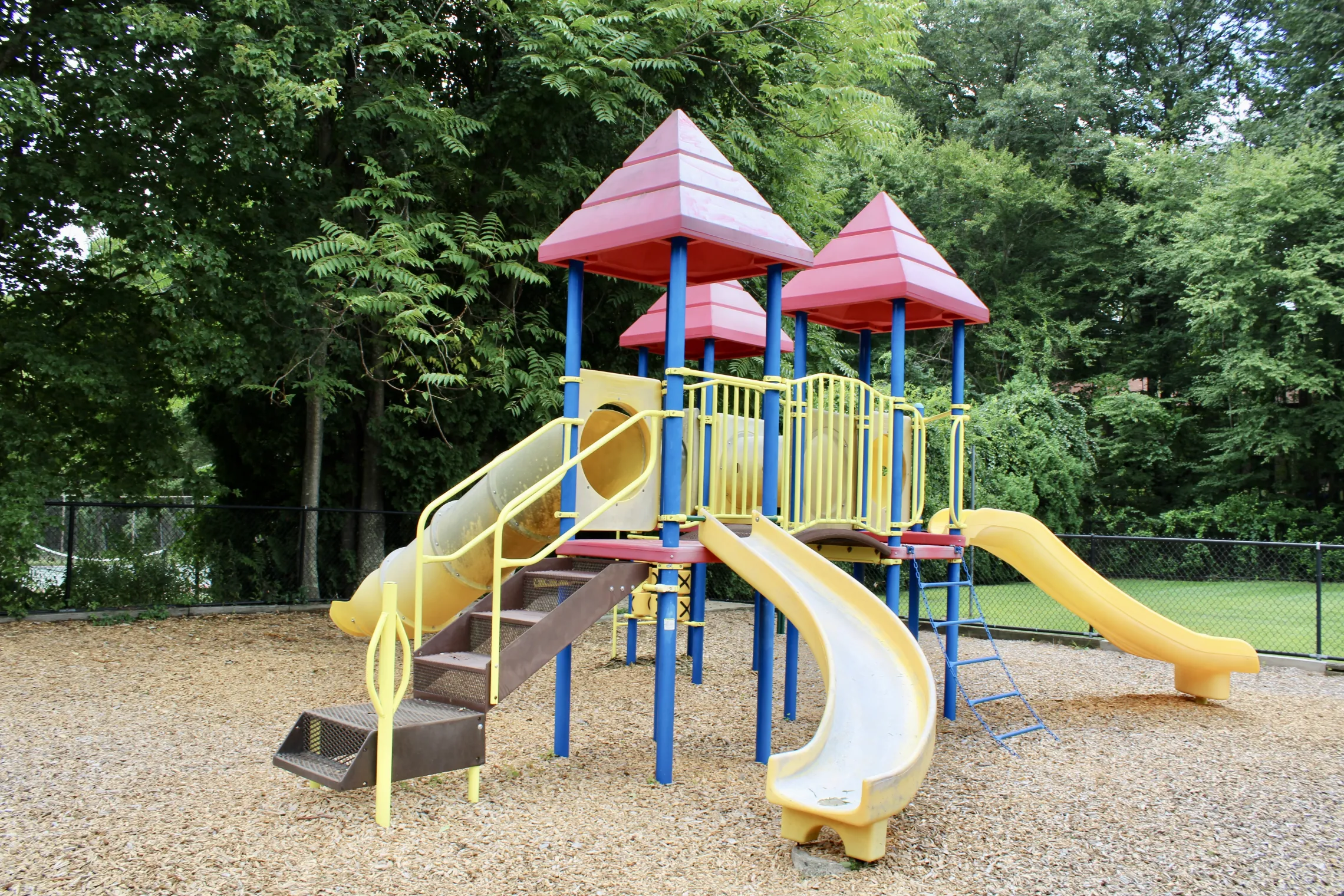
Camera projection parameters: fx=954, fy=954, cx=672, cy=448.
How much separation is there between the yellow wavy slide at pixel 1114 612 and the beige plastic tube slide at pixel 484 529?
303 cm

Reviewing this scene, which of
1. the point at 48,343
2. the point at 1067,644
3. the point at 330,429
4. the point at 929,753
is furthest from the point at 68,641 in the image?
the point at 1067,644

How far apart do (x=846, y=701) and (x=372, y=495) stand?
10.7 metres

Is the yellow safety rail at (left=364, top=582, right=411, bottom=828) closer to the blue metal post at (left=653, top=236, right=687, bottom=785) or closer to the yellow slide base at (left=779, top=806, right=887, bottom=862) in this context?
the blue metal post at (left=653, top=236, right=687, bottom=785)

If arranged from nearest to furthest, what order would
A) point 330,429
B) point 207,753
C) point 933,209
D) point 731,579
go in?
point 207,753
point 330,429
point 731,579
point 933,209

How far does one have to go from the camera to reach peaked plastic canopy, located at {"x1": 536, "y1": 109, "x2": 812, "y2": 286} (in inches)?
235

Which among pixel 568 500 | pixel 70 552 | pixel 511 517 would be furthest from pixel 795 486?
pixel 70 552

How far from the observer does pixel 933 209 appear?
1057 inches

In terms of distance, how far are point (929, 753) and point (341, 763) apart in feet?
9.83

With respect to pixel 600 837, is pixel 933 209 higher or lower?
higher

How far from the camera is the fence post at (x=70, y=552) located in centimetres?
1197

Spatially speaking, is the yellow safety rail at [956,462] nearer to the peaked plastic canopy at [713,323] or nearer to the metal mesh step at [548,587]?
the peaked plastic canopy at [713,323]

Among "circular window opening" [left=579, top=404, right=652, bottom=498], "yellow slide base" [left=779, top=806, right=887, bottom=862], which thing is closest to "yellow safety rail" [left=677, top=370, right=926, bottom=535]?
"circular window opening" [left=579, top=404, right=652, bottom=498]

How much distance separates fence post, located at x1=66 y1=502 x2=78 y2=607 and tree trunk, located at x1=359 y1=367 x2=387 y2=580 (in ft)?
11.7

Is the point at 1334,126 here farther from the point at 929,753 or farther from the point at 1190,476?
the point at 929,753
